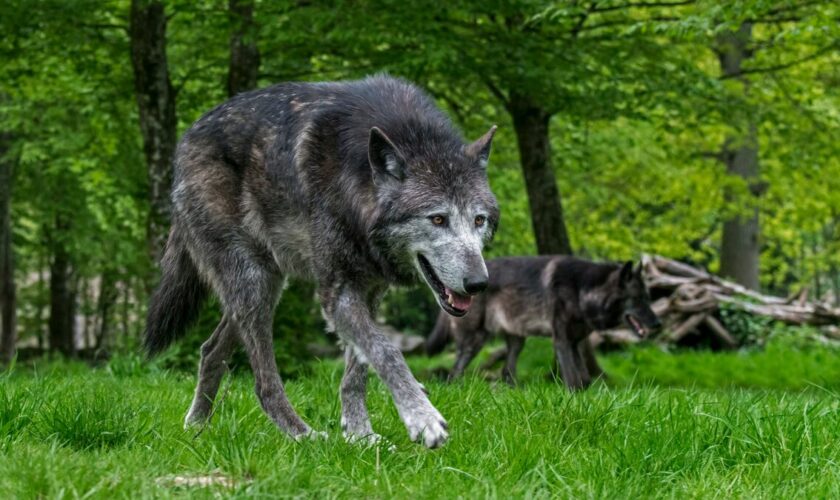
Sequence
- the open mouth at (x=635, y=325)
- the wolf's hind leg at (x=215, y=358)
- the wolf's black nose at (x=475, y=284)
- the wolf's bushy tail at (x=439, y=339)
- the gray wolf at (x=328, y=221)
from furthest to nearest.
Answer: the wolf's bushy tail at (x=439, y=339), the open mouth at (x=635, y=325), the wolf's hind leg at (x=215, y=358), the gray wolf at (x=328, y=221), the wolf's black nose at (x=475, y=284)

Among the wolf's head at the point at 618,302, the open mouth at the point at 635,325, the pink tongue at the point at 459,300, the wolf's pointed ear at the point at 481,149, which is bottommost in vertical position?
the open mouth at the point at 635,325

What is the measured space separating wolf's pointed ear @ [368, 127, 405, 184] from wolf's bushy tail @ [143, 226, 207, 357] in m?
1.70

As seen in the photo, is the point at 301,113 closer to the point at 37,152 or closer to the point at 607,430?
the point at 607,430

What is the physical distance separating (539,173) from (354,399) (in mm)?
9733

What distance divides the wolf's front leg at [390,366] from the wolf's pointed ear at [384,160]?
2.16 feet

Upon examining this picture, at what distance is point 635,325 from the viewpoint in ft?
40.5

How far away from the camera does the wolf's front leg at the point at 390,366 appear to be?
14.8 ft

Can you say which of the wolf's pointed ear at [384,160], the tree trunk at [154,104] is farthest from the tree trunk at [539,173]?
the wolf's pointed ear at [384,160]

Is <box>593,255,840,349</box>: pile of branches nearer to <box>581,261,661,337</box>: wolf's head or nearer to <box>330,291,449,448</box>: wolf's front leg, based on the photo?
<box>581,261,661,337</box>: wolf's head

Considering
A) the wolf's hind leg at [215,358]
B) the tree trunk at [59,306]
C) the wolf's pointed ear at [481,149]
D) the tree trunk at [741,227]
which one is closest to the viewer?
the wolf's pointed ear at [481,149]

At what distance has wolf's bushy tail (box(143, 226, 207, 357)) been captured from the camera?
6355 mm

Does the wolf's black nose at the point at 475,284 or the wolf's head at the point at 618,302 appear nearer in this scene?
the wolf's black nose at the point at 475,284

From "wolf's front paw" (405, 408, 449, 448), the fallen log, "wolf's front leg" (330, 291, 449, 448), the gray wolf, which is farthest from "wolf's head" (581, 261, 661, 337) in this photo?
"wolf's front paw" (405, 408, 449, 448)

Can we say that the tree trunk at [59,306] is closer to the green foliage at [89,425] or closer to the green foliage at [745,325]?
the green foliage at [745,325]
